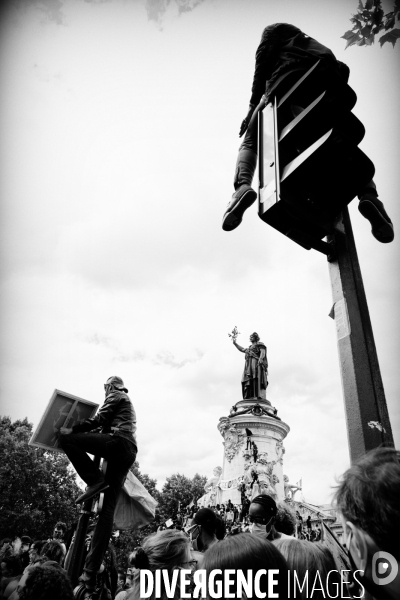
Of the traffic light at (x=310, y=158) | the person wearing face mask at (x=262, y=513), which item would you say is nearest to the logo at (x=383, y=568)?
the traffic light at (x=310, y=158)

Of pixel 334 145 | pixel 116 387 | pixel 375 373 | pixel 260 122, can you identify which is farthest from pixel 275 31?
pixel 116 387

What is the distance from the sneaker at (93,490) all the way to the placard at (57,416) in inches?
21.2

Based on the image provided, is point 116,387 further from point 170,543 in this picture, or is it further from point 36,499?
point 36,499

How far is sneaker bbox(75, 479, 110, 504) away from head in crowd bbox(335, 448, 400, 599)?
2.53m

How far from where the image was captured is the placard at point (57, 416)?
138 inches

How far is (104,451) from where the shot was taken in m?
3.46

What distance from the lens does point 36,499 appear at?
98.0 ft

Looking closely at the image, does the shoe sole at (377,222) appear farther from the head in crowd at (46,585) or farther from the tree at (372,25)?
the head in crowd at (46,585)

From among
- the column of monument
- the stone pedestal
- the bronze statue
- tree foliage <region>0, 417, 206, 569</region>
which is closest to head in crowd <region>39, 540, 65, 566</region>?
the column of monument

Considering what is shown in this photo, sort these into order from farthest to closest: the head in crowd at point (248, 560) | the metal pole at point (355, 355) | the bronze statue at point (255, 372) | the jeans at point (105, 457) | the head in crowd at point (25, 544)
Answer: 1. the bronze statue at point (255, 372)
2. the head in crowd at point (25, 544)
3. the jeans at point (105, 457)
4. the metal pole at point (355, 355)
5. the head in crowd at point (248, 560)

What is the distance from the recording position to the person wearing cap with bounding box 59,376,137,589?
3.26 metres

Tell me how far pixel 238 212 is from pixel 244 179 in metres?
0.40

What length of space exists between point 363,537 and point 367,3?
4527 millimetres

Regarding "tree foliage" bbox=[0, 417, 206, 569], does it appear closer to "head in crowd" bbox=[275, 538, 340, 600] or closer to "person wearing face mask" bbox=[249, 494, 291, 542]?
"person wearing face mask" bbox=[249, 494, 291, 542]
